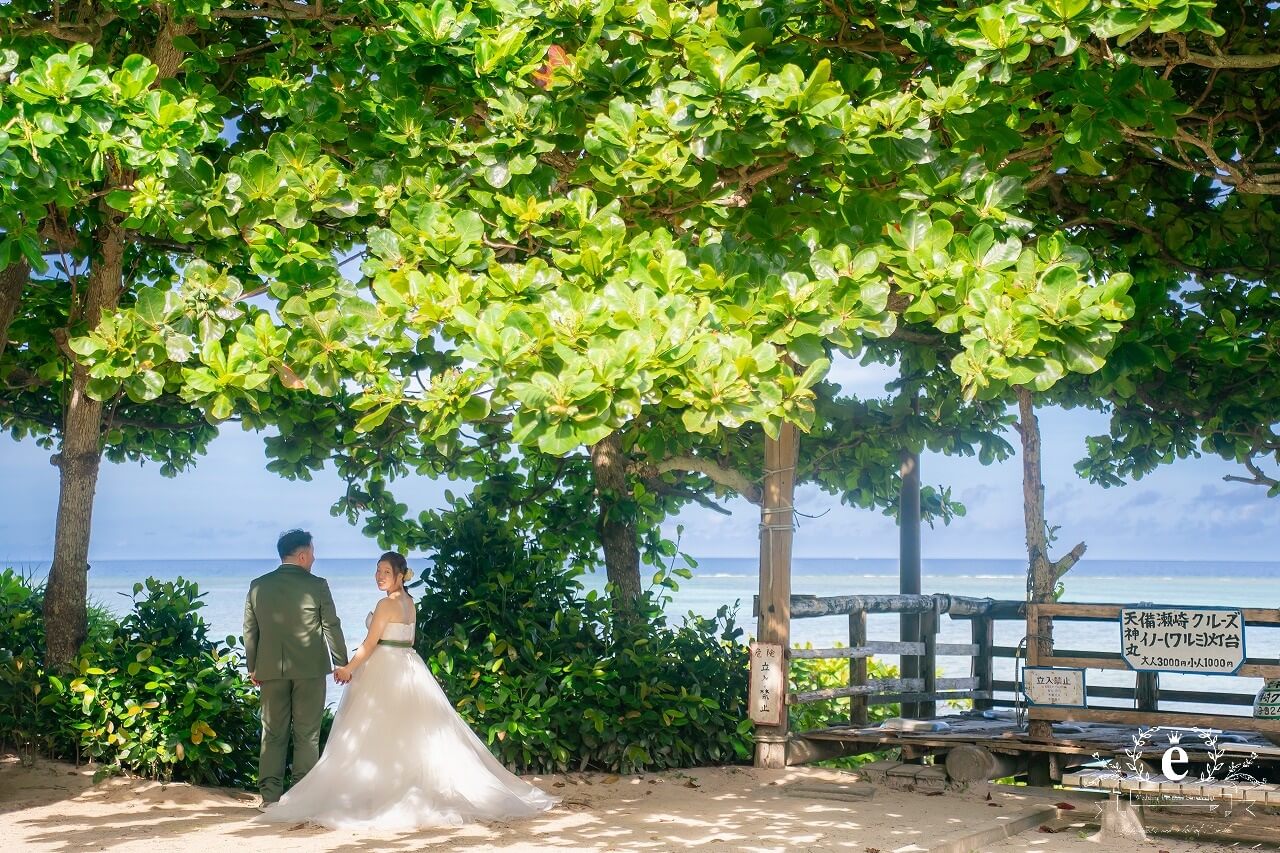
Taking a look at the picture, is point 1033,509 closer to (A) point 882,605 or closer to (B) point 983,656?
(A) point 882,605

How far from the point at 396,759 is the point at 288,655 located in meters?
1.09

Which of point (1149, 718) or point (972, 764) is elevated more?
point (1149, 718)

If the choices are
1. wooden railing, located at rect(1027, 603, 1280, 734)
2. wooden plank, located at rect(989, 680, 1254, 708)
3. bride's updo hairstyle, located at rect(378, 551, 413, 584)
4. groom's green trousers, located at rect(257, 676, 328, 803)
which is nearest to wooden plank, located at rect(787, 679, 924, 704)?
wooden plank, located at rect(989, 680, 1254, 708)

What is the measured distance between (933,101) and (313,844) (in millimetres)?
5594

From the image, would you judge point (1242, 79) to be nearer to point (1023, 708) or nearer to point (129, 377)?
point (1023, 708)

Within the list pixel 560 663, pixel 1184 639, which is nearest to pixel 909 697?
pixel 1184 639

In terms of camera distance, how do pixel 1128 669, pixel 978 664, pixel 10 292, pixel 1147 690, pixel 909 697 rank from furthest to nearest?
pixel 978 664
pixel 909 697
pixel 1147 690
pixel 10 292
pixel 1128 669

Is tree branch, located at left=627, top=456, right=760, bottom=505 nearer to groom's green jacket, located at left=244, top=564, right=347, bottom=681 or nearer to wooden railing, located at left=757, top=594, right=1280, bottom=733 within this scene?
wooden railing, located at left=757, top=594, right=1280, bottom=733

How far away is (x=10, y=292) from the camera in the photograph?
10.0m

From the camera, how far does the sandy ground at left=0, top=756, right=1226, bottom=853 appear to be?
7531 millimetres

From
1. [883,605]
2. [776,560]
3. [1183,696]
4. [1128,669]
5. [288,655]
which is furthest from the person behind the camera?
[883,605]

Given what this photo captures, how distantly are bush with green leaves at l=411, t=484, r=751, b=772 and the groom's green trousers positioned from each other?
1.24m

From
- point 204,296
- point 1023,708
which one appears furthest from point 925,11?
point 1023,708

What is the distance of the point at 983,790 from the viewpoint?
32.4 feet
